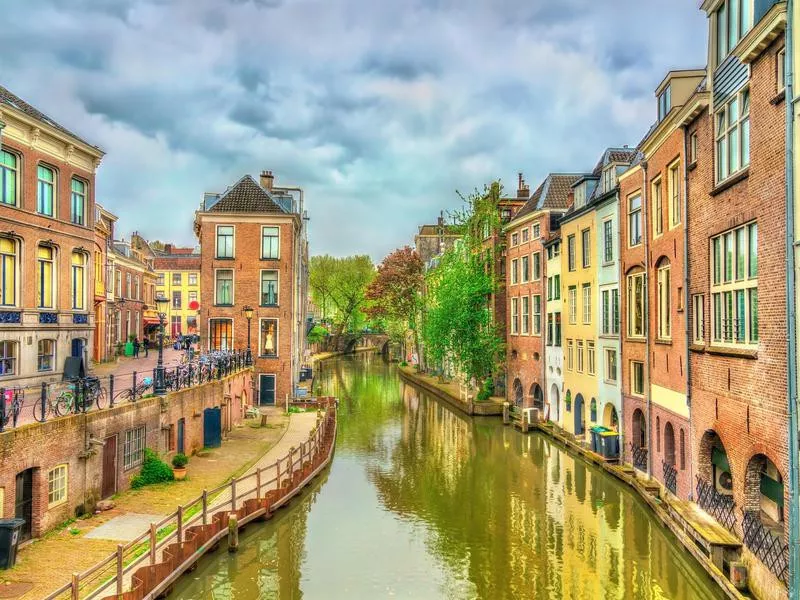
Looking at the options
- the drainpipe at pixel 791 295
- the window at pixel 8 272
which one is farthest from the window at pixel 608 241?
the window at pixel 8 272

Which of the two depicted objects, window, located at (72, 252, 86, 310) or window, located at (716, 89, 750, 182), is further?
window, located at (72, 252, 86, 310)

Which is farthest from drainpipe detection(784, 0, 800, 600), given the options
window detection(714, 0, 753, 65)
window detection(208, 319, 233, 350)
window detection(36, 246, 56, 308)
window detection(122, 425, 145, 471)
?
window detection(208, 319, 233, 350)

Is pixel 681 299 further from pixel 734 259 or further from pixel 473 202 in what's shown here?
pixel 473 202

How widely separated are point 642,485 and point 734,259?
401 inches

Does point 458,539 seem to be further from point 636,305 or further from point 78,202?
point 78,202

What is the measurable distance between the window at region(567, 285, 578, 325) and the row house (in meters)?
23.2

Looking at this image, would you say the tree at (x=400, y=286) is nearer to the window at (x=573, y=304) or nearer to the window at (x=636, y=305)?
the window at (x=573, y=304)

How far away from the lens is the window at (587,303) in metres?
32.0

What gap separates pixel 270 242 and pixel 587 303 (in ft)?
66.7

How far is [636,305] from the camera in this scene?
25766mm

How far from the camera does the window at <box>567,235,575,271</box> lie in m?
34.6

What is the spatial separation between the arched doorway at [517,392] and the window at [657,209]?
22540mm

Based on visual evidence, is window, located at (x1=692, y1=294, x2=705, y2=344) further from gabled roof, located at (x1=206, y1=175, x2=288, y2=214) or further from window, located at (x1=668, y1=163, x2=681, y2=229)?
→ gabled roof, located at (x1=206, y1=175, x2=288, y2=214)

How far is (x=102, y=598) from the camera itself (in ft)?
39.6
